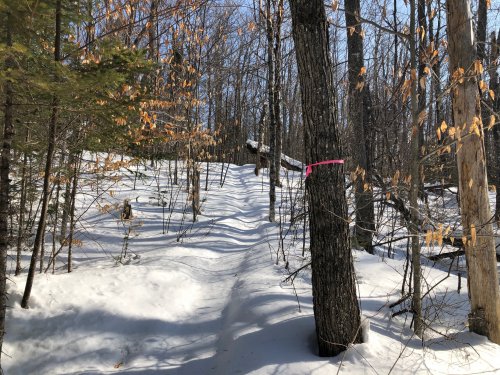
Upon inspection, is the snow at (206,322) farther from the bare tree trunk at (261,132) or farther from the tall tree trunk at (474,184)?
the bare tree trunk at (261,132)

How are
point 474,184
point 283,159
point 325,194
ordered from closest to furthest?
point 325,194 → point 474,184 → point 283,159

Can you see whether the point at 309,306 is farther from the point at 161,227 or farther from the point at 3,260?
the point at 161,227

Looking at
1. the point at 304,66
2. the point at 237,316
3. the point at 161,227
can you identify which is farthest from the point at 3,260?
the point at 161,227

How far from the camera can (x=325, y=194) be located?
3.07 meters

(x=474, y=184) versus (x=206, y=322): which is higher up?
(x=474, y=184)

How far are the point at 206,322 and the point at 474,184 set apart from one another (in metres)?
3.34

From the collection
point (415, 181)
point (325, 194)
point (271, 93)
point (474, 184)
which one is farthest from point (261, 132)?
point (325, 194)

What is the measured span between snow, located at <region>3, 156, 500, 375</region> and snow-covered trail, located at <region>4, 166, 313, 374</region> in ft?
0.04

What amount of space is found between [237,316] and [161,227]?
4830mm

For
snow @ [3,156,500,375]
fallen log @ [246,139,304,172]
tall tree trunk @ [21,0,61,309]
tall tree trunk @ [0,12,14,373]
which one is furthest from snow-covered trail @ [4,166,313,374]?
fallen log @ [246,139,304,172]

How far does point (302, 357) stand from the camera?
9.96ft

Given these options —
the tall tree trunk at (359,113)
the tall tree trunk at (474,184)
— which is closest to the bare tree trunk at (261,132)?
the tall tree trunk at (359,113)

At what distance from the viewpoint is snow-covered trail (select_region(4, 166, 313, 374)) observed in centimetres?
358

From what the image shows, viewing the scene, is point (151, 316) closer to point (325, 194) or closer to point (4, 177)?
point (4, 177)
